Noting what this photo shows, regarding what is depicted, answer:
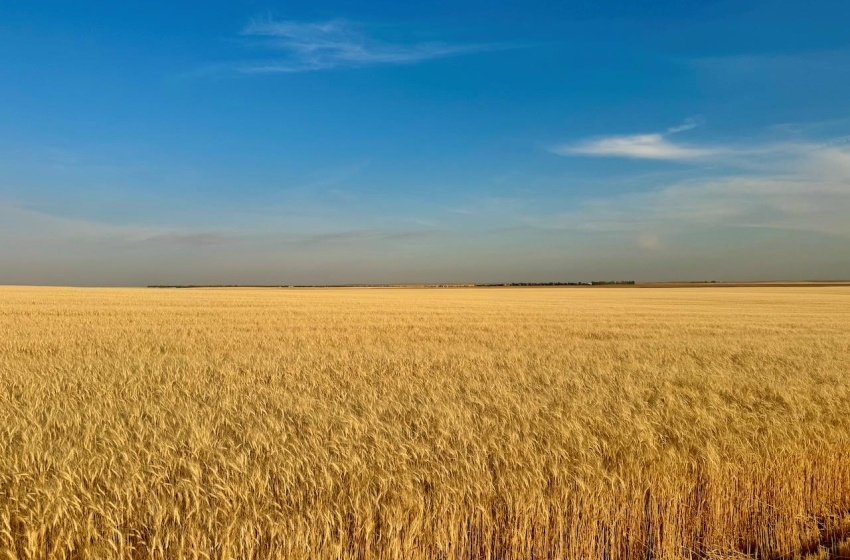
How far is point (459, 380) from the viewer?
9.57 meters

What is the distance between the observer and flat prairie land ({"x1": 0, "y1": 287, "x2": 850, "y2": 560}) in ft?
12.9

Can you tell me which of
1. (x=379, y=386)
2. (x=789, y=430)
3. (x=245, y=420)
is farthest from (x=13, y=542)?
(x=789, y=430)

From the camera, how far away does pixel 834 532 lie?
4.71m

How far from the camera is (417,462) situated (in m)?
5.16

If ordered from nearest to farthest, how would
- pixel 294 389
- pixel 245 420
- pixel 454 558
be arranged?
pixel 454 558
pixel 245 420
pixel 294 389

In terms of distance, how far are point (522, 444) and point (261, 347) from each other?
1069 centimetres

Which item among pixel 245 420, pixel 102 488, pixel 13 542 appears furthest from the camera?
pixel 245 420

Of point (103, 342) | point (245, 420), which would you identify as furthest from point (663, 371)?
point (103, 342)

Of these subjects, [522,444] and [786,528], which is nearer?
[786,528]

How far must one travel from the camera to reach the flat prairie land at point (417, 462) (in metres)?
3.94

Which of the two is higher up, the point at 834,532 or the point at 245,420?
the point at 245,420

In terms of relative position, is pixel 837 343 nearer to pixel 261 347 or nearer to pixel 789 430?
pixel 789 430

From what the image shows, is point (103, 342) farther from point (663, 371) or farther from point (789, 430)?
point (789, 430)

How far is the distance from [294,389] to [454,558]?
5.28 m
